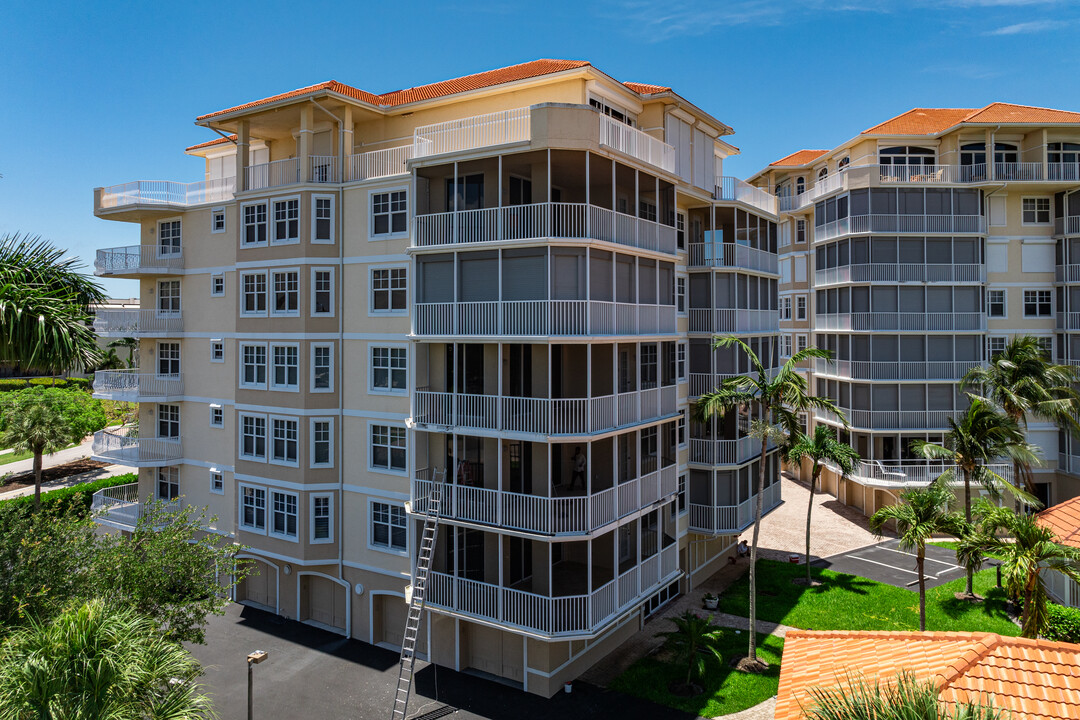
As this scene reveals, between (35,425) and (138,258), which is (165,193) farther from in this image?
(35,425)

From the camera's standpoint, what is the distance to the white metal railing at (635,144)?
1797 centimetres

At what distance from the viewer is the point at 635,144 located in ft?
62.7

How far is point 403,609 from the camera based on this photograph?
20875 mm

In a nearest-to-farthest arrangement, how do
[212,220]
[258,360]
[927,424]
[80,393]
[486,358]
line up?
[486,358]
[258,360]
[212,220]
[927,424]
[80,393]

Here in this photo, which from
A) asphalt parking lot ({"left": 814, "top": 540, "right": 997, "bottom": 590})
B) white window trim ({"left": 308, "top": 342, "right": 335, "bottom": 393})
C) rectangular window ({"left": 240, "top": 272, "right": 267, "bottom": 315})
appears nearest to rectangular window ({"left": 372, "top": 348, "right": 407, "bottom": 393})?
white window trim ({"left": 308, "top": 342, "right": 335, "bottom": 393})

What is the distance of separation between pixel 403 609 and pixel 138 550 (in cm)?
773

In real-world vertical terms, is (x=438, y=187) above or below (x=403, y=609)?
above

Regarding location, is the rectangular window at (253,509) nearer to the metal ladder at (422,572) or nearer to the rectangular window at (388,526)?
the rectangular window at (388,526)

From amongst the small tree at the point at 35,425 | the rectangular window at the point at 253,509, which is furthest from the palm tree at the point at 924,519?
the small tree at the point at 35,425

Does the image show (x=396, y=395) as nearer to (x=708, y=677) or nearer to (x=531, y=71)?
(x=531, y=71)

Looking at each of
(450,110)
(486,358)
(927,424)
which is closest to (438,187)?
(450,110)

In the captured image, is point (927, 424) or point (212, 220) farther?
point (927, 424)

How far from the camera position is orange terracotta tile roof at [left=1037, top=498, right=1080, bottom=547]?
20.5 metres

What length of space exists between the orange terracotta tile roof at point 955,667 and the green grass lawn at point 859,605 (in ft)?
32.6
